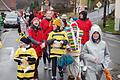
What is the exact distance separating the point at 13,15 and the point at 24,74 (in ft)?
122

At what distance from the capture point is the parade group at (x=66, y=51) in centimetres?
806

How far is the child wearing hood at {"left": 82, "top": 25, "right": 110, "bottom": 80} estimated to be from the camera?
26.2 feet

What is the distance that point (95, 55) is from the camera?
802 centimetres

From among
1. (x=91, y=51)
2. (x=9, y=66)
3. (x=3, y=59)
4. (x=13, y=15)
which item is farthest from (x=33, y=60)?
(x=13, y=15)

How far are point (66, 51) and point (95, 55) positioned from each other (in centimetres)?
305

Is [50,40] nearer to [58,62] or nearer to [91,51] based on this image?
[58,62]

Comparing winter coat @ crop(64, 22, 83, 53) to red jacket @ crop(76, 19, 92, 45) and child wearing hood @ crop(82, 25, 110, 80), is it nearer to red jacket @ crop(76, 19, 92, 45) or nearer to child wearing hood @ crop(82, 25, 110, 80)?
red jacket @ crop(76, 19, 92, 45)

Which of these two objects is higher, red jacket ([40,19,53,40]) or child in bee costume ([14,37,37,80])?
red jacket ([40,19,53,40])

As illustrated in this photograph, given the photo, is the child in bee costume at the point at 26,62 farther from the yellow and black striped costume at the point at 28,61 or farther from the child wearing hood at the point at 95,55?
the child wearing hood at the point at 95,55

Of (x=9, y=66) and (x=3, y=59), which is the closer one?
(x=9, y=66)

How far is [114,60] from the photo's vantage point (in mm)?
16203

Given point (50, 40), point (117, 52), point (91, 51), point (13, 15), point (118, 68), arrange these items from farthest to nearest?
point (13, 15) < point (117, 52) < point (118, 68) < point (50, 40) < point (91, 51)

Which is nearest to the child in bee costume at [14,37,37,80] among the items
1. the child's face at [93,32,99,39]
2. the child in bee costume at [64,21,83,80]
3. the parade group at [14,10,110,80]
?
the parade group at [14,10,110,80]

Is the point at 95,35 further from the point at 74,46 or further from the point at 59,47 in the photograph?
the point at 74,46
